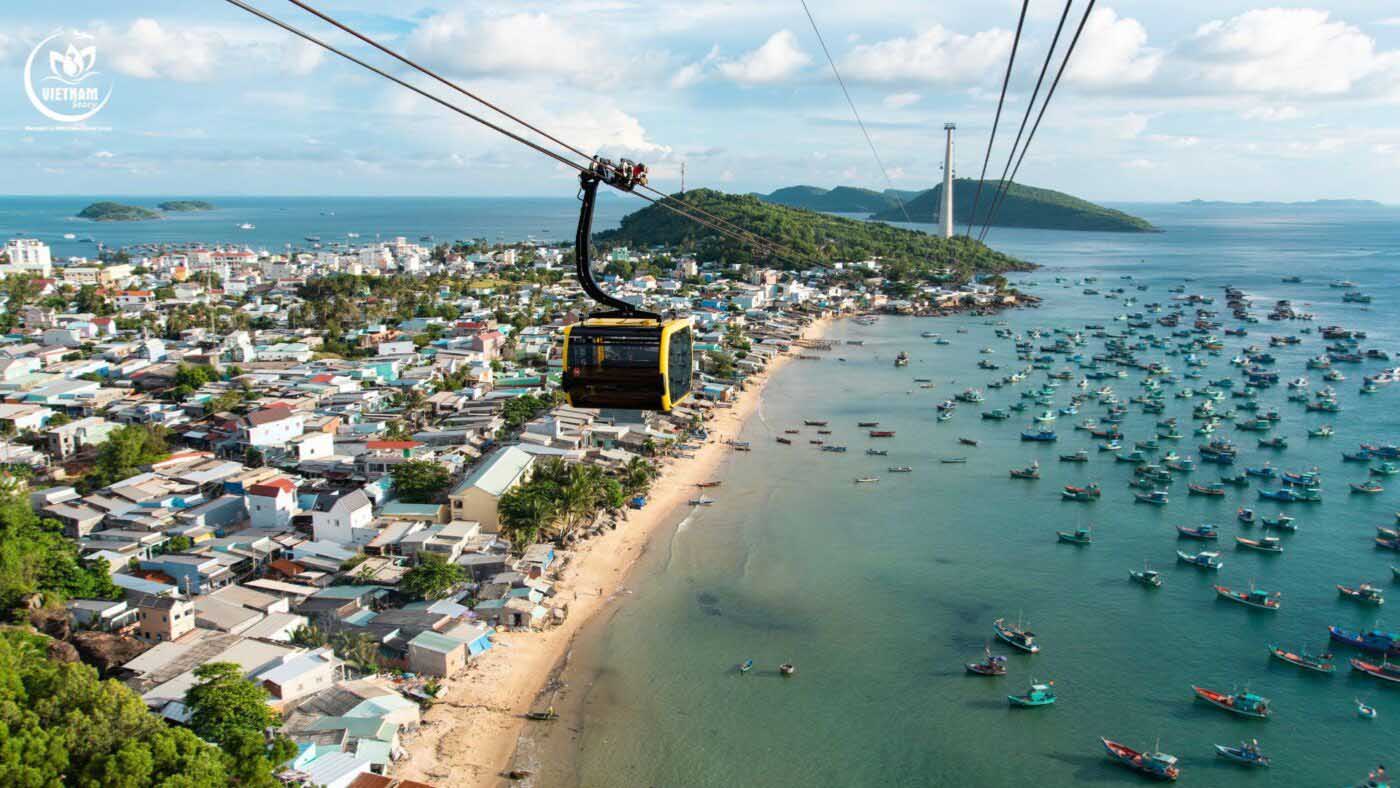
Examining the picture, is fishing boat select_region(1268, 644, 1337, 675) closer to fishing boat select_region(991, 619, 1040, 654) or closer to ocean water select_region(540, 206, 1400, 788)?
ocean water select_region(540, 206, 1400, 788)

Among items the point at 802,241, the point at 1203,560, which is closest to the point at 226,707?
the point at 1203,560

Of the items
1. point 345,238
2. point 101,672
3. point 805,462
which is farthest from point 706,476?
point 345,238

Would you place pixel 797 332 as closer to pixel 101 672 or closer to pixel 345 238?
pixel 101 672

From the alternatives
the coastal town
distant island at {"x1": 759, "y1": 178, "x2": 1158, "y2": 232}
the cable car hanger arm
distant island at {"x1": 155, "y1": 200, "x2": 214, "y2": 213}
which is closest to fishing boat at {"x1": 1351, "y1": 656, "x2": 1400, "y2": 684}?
the coastal town

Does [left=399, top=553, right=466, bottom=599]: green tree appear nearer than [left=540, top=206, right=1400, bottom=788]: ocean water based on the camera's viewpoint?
No

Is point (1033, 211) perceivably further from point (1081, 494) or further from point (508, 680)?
point (508, 680)

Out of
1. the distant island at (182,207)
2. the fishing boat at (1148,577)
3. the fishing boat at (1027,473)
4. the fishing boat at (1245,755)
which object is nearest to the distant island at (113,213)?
the distant island at (182,207)
